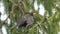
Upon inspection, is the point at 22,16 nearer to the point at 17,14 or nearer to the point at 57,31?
the point at 17,14

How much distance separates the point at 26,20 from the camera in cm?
70

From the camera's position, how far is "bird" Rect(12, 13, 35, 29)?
69cm

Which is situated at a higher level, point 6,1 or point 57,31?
point 6,1

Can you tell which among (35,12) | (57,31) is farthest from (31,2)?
(57,31)

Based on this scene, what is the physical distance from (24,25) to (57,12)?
156 mm

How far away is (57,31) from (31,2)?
0.18 meters

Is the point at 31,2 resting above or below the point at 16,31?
above

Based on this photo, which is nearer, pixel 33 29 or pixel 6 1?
pixel 33 29

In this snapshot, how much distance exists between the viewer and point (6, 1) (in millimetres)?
786

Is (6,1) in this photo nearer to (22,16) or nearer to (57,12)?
(22,16)

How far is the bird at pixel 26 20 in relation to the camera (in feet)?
2.27

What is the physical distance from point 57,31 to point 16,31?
0.59ft

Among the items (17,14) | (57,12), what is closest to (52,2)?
(57,12)

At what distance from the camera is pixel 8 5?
2.55 ft
